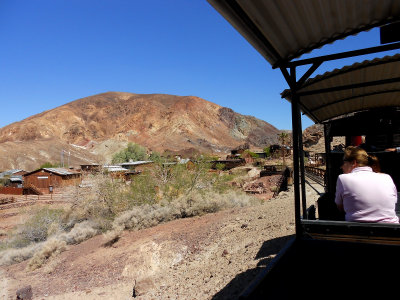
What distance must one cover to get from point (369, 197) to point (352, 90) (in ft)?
8.04

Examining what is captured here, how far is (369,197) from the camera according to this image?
3.04 metres

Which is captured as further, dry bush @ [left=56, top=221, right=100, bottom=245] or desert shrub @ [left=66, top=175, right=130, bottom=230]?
desert shrub @ [left=66, top=175, right=130, bottom=230]

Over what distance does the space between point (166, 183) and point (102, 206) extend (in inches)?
143

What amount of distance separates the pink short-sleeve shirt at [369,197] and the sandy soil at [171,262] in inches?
117

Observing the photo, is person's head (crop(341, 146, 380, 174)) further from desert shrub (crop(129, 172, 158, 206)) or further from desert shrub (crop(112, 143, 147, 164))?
desert shrub (crop(112, 143, 147, 164))

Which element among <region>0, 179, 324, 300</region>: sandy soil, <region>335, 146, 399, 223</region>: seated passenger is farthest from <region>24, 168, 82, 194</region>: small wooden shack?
<region>335, 146, 399, 223</region>: seated passenger

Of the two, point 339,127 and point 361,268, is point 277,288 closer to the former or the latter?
point 361,268

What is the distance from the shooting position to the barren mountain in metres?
90.8

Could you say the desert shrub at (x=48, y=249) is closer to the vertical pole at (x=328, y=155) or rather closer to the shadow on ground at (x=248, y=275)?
the shadow on ground at (x=248, y=275)

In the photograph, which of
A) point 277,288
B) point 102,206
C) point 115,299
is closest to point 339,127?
point 277,288

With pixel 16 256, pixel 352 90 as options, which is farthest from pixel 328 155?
pixel 16 256

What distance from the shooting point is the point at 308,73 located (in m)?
3.65

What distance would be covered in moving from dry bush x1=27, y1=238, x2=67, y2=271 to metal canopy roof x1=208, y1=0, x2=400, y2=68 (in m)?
11.6

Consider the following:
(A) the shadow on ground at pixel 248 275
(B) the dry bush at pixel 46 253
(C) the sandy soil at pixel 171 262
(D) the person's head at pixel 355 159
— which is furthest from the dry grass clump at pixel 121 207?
(D) the person's head at pixel 355 159
